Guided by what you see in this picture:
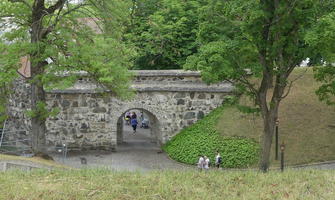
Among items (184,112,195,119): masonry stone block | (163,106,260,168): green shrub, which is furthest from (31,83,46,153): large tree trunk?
(184,112,195,119): masonry stone block

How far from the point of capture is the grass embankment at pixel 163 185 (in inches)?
244

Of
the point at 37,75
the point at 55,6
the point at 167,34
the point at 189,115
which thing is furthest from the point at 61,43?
the point at 167,34

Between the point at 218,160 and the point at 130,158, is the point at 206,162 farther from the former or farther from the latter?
the point at 130,158

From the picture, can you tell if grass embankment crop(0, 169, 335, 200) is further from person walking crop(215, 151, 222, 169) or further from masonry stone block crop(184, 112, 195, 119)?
masonry stone block crop(184, 112, 195, 119)

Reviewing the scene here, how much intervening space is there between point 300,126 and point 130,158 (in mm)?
8432

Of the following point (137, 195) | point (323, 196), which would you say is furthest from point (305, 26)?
point (137, 195)

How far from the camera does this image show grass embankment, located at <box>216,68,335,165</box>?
703 inches

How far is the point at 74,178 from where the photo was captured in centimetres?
712

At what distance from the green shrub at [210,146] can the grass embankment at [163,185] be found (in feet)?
35.7

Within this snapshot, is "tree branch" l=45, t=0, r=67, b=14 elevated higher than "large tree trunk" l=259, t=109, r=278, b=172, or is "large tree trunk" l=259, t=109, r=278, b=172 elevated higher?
"tree branch" l=45, t=0, r=67, b=14

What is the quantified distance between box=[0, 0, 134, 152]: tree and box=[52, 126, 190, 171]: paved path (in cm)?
449

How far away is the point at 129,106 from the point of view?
21438mm

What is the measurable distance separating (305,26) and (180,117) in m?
10.8

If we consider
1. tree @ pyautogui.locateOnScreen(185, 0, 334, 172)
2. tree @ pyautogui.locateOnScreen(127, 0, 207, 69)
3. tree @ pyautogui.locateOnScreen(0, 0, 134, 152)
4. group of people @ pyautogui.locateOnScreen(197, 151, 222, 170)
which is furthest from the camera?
tree @ pyautogui.locateOnScreen(127, 0, 207, 69)
